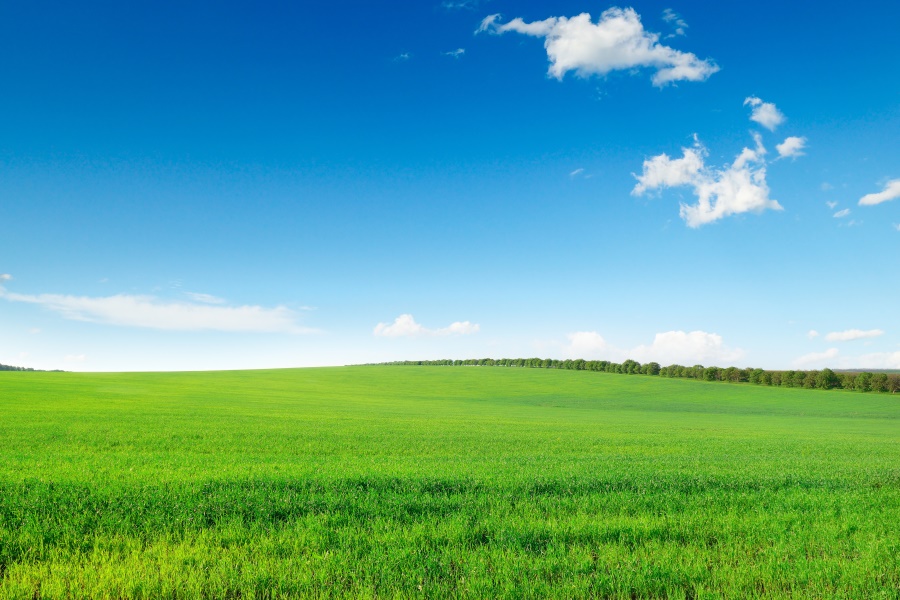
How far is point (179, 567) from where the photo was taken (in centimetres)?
591

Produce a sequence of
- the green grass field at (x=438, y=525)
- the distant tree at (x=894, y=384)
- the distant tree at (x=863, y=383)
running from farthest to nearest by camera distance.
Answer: the distant tree at (x=863, y=383), the distant tree at (x=894, y=384), the green grass field at (x=438, y=525)

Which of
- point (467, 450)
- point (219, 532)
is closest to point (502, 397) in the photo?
point (467, 450)

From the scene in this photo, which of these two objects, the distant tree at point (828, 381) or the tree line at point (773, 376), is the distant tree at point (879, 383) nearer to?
the tree line at point (773, 376)

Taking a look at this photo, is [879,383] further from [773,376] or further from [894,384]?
[773,376]

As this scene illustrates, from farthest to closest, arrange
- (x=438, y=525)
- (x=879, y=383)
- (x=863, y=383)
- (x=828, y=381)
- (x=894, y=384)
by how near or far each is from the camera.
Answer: (x=828, y=381) < (x=863, y=383) < (x=879, y=383) < (x=894, y=384) < (x=438, y=525)

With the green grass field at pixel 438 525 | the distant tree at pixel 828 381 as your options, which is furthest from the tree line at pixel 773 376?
the green grass field at pixel 438 525

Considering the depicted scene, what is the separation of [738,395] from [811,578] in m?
81.4

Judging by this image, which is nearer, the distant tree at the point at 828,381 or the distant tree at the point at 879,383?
the distant tree at the point at 879,383

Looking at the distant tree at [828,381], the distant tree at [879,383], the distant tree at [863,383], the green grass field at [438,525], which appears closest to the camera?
the green grass field at [438,525]

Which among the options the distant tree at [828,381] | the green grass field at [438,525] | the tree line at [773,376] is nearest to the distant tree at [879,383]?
the tree line at [773,376]

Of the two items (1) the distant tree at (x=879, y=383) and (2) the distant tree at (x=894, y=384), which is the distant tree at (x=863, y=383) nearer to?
(1) the distant tree at (x=879, y=383)

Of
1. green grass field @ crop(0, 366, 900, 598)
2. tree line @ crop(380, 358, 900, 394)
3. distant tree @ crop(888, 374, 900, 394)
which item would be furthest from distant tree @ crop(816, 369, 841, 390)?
green grass field @ crop(0, 366, 900, 598)

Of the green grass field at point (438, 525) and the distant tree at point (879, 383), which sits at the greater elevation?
the green grass field at point (438, 525)

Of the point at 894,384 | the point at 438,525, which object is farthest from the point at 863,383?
the point at 438,525
